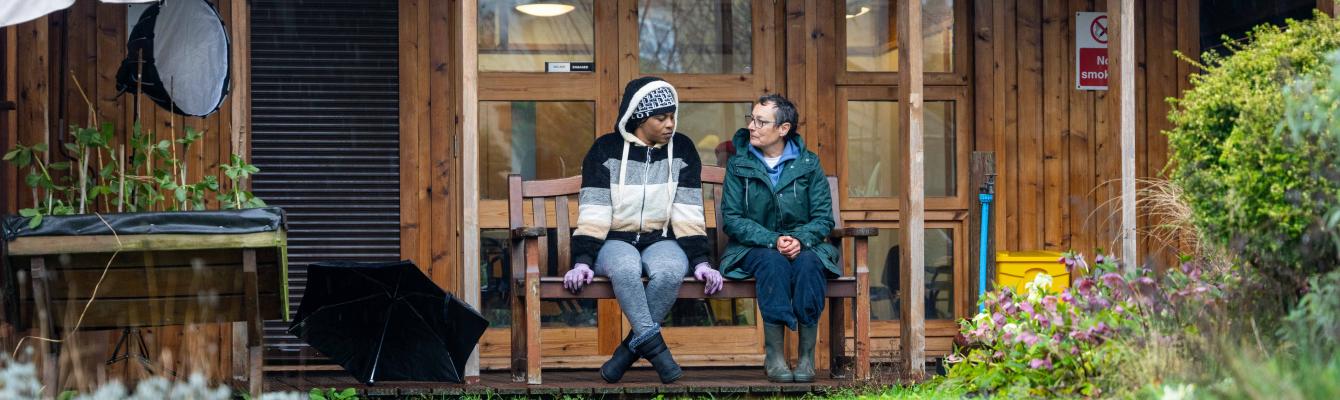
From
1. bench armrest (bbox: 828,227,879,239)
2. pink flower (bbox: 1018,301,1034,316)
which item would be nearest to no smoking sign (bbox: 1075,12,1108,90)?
bench armrest (bbox: 828,227,879,239)

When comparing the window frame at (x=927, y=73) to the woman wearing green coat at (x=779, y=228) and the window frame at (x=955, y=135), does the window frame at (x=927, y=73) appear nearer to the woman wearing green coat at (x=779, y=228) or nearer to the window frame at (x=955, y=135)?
the window frame at (x=955, y=135)

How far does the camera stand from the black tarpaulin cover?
4785 mm

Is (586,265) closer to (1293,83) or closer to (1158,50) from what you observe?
(1293,83)

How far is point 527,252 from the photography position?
5.45 metres

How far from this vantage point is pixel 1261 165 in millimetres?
4066

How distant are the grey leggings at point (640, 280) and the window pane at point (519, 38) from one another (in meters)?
1.50

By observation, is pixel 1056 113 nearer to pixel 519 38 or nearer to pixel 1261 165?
pixel 519 38

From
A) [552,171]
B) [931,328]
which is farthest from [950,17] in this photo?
[552,171]

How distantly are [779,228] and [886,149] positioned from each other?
145 cm

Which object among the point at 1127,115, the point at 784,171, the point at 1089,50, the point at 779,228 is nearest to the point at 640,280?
the point at 779,228

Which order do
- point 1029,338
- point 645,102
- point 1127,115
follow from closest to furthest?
1. point 1029,338
2. point 645,102
3. point 1127,115

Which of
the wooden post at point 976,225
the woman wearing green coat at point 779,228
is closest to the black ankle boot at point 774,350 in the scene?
the woman wearing green coat at point 779,228

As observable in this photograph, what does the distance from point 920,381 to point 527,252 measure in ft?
5.24

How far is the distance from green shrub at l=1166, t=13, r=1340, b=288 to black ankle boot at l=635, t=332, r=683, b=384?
1944 mm
